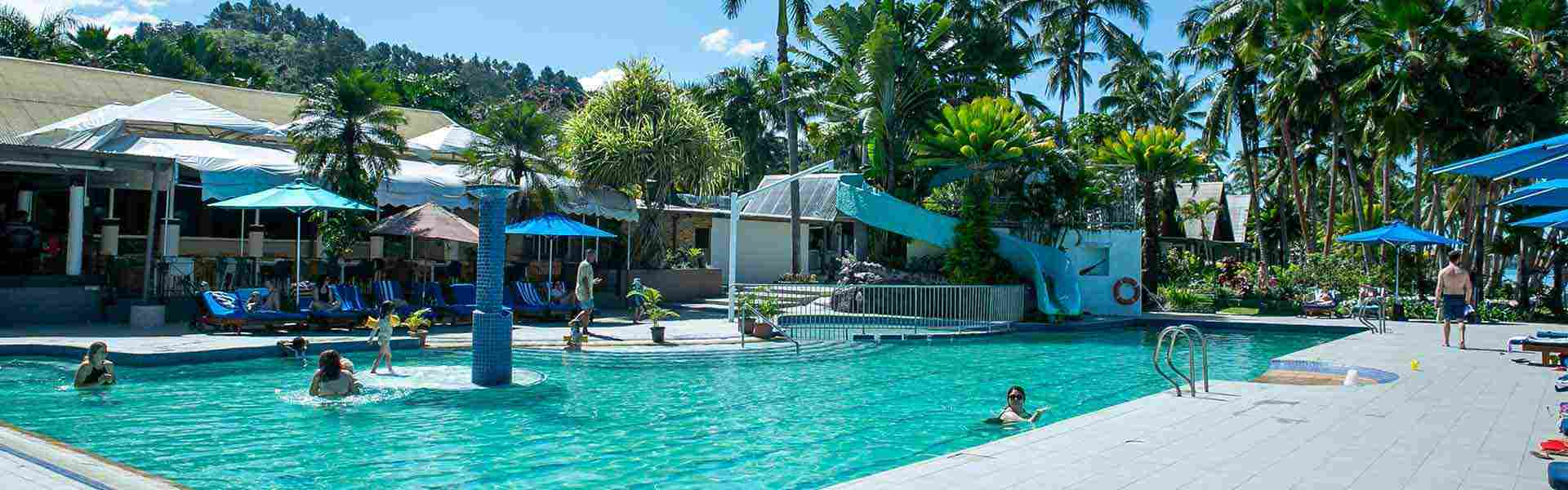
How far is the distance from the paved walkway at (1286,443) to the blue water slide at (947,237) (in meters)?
12.1

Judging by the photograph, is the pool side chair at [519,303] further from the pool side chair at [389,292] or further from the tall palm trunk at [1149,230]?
the tall palm trunk at [1149,230]

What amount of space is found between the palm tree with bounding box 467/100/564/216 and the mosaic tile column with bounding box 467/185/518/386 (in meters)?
11.5

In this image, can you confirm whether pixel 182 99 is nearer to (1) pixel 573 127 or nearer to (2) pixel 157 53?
(1) pixel 573 127

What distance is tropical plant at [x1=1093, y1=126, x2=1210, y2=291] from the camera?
26.8 metres

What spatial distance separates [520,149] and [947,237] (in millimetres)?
10174

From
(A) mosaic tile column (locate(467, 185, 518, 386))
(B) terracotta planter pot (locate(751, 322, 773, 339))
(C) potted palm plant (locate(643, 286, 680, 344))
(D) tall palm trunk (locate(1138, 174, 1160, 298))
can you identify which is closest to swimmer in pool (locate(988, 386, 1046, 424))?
(A) mosaic tile column (locate(467, 185, 518, 386))

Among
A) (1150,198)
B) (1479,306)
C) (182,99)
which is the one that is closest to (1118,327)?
(1150,198)

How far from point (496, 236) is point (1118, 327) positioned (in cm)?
1592

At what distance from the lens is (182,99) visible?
933 inches

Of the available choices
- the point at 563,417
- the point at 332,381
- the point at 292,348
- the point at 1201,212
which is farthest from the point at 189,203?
the point at 1201,212

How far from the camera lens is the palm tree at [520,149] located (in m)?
23.0

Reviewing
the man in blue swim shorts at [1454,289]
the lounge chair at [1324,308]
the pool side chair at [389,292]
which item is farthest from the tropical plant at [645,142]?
the man in blue swim shorts at [1454,289]

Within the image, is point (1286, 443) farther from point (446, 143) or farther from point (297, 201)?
point (446, 143)

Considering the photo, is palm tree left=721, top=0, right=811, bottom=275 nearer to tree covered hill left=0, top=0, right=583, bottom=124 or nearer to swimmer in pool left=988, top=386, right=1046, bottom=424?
tree covered hill left=0, top=0, right=583, bottom=124
